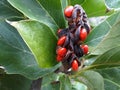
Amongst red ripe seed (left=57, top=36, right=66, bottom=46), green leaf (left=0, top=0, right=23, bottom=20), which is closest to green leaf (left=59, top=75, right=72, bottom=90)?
red ripe seed (left=57, top=36, right=66, bottom=46)

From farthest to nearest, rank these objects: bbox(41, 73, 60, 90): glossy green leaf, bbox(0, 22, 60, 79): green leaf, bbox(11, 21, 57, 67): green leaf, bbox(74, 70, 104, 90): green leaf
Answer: bbox(41, 73, 60, 90): glossy green leaf → bbox(0, 22, 60, 79): green leaf → bbox(74, 70, 104, 90): green leaf → bbox(11, 21, 57, 67): green leaf

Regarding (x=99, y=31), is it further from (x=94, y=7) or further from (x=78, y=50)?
(x=78, y=50)

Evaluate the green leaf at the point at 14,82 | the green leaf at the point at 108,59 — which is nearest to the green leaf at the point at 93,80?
the green leaf at the point at 108,59

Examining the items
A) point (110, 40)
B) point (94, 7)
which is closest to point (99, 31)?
point (94, 7)

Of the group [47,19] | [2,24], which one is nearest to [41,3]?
[47,19]

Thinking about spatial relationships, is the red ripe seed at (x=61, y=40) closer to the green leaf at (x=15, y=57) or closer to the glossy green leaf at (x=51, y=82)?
the green leaf at (x=15, y=57)

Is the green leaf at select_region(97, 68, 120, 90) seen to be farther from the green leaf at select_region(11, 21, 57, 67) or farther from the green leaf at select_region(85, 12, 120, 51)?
the green leaf at select_region(11, 21, 57, 67)

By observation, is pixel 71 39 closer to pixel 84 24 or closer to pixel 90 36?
pixel 84 24
